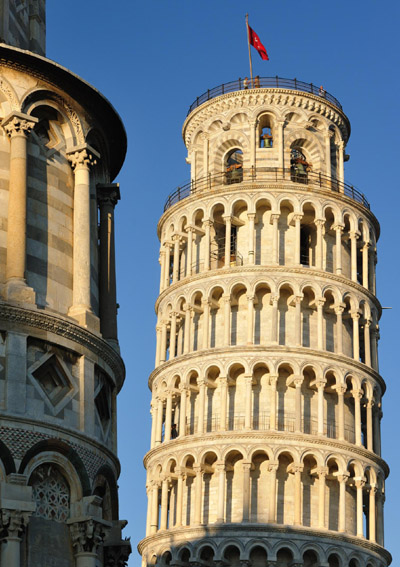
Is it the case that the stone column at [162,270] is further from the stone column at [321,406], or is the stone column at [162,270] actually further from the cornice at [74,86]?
the cornice at [74,86]

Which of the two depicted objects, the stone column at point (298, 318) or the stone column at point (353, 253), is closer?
the stone column at point (298, 318)

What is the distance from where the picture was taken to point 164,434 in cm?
8456

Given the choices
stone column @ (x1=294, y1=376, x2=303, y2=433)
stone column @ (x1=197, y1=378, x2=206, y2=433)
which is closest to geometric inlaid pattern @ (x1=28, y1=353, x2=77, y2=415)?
stone column @ (x1=294, y1=376, x2=303, y2=433)

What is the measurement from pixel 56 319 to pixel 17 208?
278 cm

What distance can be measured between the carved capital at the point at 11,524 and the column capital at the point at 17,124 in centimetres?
920

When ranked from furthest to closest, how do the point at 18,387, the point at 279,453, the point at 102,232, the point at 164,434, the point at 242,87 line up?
the point at 242,87 < the point at 164,434 < the point at 279,453 < the point at 102,232 < the point at 18,387

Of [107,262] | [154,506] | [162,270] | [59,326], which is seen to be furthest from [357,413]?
[59,326]

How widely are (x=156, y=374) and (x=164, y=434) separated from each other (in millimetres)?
4044

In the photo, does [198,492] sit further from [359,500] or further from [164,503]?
[359,500]

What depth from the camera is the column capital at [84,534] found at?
29578mm

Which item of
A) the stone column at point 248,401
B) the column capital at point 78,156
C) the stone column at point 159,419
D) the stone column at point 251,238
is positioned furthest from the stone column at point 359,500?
the column capital at point 78,156

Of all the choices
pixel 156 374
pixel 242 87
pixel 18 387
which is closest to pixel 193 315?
pixel 156 374

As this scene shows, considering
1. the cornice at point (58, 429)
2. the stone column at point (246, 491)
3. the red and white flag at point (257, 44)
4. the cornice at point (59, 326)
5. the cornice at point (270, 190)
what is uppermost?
the red and white flag at point (257, 44)

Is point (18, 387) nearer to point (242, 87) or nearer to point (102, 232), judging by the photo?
point (102, 232)
